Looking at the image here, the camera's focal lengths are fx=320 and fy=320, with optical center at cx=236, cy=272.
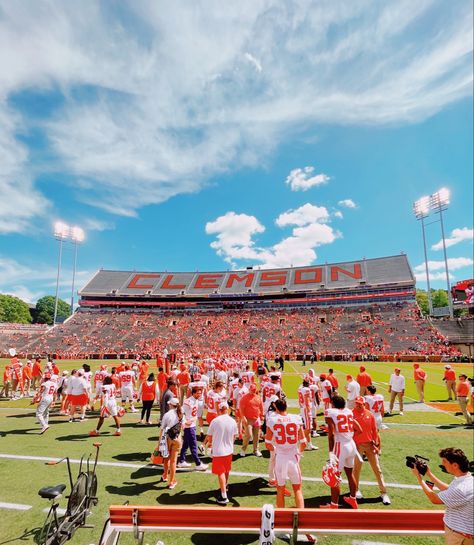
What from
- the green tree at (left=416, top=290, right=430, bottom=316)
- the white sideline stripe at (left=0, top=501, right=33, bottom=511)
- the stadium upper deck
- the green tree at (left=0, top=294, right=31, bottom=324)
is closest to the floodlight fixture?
the stadium upper deck

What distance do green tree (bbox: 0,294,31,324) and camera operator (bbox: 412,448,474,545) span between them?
4304 inches

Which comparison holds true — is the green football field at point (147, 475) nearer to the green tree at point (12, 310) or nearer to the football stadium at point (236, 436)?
the football stadium at point (236, 436)

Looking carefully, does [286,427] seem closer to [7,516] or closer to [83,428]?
[7,516]

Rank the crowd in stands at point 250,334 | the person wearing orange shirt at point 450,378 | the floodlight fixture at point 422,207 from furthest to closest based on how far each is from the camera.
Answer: the floodlight fixture at point 422,207, the crowd in stands at point 250,334, the person wearing orange shirt at point 450,378

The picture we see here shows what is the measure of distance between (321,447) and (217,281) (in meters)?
64.5

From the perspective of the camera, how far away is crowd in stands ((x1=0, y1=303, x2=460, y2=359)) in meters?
46.1

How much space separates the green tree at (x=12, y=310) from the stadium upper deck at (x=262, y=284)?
36621mm

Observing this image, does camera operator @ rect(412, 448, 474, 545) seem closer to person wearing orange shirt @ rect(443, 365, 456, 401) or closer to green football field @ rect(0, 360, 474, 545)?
green football field @ rect(0, 360, 474, 545)

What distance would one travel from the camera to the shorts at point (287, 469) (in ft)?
19.0

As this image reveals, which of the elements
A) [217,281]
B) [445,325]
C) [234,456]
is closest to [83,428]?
[234,456]

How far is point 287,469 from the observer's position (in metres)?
5.83

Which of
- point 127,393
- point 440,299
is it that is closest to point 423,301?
point 440,299

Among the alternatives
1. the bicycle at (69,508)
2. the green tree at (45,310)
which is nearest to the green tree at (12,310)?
the green tree at (45,310)

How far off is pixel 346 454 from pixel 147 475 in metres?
4.75
